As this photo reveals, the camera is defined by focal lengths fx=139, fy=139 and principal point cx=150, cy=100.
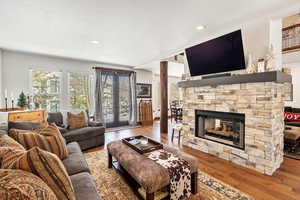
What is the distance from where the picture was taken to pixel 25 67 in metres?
3.91

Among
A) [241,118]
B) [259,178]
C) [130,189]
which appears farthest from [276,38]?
[130,189]

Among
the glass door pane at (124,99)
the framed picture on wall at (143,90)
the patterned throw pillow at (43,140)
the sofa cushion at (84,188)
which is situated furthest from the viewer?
the framed picture on wall at (143,90)

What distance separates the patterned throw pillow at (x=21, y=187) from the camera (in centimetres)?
57

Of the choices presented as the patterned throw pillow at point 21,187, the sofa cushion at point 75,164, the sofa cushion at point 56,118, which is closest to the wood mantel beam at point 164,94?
the sofa cushion at point 56,118

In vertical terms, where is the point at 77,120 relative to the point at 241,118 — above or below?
below

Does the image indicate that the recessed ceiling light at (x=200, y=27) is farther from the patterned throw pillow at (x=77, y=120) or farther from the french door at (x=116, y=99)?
the french door at (x=116, y=99)

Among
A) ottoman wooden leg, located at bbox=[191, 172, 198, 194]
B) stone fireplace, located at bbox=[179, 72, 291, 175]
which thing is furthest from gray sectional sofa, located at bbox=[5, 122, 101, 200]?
stone fireplace, located at bbox=[179, 72, 291, 175]

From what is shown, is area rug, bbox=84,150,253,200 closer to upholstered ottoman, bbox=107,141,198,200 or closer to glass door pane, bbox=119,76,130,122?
upholstered ottoman, bbox=107,141,198,200

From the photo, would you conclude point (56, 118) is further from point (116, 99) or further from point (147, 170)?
point (147, 170)

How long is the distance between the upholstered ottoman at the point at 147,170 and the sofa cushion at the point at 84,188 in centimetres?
43

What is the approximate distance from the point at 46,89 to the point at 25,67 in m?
0.77

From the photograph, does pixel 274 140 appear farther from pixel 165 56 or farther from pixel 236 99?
pixel 165 56

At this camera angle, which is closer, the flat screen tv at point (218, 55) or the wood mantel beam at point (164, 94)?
the flat screen tv at point (218, 55)

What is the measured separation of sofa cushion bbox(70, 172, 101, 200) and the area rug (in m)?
0.54
